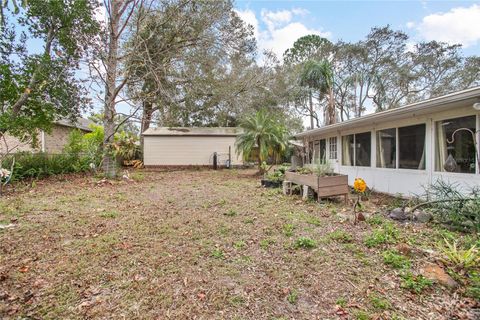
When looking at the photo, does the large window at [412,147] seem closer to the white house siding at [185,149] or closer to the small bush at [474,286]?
the small bush at [474,286]

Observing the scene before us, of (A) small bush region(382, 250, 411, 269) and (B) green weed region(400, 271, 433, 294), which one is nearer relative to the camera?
(B) green weed region(400, 271, 433, 294)

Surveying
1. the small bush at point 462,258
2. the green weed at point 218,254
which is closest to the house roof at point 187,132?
the green weed at point 218,254

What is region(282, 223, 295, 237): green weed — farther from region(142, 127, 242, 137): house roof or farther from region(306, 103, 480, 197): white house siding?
region(142, 127, 242, 137): house roof

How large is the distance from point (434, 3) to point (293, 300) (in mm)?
12302

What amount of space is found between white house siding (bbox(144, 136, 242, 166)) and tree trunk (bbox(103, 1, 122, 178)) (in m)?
5.38

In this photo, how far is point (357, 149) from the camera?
311 inches

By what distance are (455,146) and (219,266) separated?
17.1 ft

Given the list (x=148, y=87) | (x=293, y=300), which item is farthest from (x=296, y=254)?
(x=148, y=87)

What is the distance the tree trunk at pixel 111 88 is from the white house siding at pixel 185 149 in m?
5.38

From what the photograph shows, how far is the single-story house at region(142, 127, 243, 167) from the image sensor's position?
15031mm

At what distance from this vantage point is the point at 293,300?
2.22 metres

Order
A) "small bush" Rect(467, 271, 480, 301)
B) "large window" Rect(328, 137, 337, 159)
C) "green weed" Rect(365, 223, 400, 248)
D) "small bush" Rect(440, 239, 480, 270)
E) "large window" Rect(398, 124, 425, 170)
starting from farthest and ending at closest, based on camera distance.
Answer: "large window" Rect(328, 137, 337, 159)
"large window" Rect(398, 124, 425, 170)
"green weed" Rect(365, 223, 400, 248)
"small bush" Rect(440, 239, 480, 270)
"small bush" Rect(467, 271, 480, 301)

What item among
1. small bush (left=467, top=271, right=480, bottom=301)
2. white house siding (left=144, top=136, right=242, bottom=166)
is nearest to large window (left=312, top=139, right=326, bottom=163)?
white house siding (left=144, top=136, right=242, bottom=166)

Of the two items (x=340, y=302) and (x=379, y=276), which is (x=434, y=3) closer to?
(x=379, y=276)
